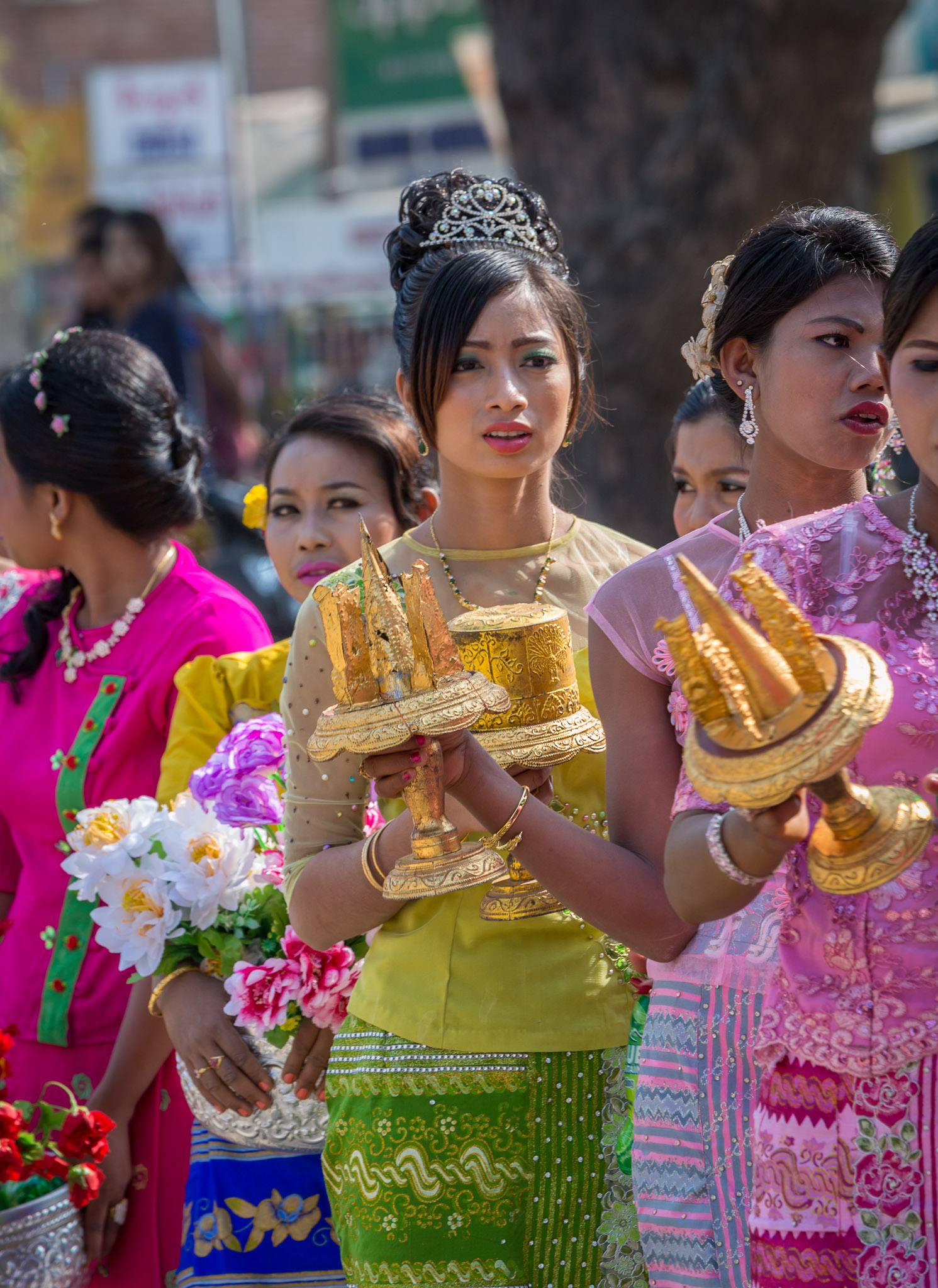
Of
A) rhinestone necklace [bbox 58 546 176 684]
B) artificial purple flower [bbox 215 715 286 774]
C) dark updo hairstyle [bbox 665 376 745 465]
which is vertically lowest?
artificial purple flower [bbox 215 715 286 774]

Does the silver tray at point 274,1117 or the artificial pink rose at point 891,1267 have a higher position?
the artificial pink rose at point 891,1267

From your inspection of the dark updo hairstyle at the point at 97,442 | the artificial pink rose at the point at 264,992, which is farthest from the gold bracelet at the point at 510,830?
the dark updo hairstyle at the point at 97,442

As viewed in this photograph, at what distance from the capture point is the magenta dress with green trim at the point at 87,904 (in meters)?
3.14

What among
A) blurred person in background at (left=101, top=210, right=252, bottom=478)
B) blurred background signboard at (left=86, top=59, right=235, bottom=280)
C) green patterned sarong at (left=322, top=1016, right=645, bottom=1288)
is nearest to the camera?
green patterned sarong at (left=322, top=1016, right=645, bottom=1288)

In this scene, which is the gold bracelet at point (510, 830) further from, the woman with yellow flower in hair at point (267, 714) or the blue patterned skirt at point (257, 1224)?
the blue patterned skirt at point (257, 1224)

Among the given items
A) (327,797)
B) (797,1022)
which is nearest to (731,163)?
(327,797)

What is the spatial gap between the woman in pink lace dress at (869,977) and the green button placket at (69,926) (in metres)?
1.81

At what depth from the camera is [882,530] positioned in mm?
1780

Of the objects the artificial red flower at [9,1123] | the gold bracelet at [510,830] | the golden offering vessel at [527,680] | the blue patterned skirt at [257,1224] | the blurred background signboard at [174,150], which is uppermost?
the blurred background signboard at [174,150]

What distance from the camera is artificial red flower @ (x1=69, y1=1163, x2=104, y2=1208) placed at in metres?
2.85

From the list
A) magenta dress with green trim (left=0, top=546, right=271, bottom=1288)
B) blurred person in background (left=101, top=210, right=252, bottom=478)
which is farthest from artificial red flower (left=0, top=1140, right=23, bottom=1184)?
blurred person in background (left=101, top=210, right=252, bottom=478)

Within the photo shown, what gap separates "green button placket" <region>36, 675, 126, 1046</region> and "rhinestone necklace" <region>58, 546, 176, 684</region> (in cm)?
14

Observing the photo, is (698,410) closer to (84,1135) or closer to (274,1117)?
(274,1117)

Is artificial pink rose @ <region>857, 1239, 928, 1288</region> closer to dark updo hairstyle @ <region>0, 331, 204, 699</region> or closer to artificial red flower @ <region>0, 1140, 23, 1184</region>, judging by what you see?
artificial red flower @ <region>0, 1140, 23, 1184</region>
